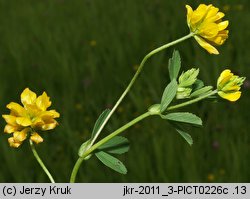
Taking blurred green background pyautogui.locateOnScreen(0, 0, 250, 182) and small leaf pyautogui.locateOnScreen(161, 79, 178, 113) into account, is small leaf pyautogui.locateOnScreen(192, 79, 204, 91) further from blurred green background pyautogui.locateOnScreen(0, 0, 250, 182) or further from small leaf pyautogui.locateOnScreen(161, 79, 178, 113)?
blurred green background pyautogui.locateOnScreen(0, 0, 250, 182)

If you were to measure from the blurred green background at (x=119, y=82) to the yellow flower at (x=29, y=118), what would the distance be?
0.88 meters

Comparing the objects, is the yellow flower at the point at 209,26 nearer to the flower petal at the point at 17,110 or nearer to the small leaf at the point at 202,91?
the small leaf at the point at 202,91

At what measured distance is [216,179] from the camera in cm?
120

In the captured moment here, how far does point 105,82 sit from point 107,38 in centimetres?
36

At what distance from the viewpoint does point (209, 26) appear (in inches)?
14.2

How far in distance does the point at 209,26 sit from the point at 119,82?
135 cm

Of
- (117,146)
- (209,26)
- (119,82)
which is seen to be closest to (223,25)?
(209,26)

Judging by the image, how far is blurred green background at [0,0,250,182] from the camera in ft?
4.12

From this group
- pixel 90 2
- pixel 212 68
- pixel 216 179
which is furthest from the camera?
pixel 90 2

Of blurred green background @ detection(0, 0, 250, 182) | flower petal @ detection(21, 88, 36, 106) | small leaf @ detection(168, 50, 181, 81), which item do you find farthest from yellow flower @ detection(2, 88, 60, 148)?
blurred green background @ detection(0, 0, 250, 182)

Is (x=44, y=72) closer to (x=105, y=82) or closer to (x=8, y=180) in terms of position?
(x=105, y=82)

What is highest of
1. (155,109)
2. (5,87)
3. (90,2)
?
(90,2)

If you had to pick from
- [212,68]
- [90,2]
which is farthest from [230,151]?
[90,2]

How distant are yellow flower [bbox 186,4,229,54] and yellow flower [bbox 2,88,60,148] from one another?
14cm
